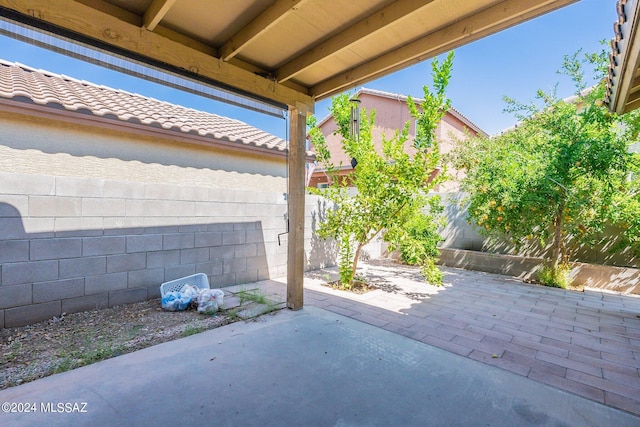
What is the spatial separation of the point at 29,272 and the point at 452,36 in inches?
187

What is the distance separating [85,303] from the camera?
3725 mm

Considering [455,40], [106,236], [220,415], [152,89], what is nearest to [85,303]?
[106,236]

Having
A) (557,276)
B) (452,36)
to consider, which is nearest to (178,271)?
(452,36)

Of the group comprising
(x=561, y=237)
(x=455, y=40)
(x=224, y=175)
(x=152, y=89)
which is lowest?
(x=561, y=237)

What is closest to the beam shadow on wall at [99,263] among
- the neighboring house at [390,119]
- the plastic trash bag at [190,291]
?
the plastic trash bag at [190,291]

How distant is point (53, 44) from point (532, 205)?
6.80 metres

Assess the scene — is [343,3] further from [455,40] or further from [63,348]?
[63,348]

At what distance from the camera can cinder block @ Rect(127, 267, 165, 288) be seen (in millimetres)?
4106

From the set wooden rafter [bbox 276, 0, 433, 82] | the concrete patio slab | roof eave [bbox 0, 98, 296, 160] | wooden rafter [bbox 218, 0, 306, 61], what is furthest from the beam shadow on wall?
wooden rafter [bbox 276, 0, 433, 82]

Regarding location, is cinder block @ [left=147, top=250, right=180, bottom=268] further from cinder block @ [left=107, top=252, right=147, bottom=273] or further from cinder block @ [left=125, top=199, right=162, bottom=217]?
cinder block @ [left=125, top=199, right=162, bottom=217]

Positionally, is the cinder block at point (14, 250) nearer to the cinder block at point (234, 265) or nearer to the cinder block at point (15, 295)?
the cinder block at point (15, 295)

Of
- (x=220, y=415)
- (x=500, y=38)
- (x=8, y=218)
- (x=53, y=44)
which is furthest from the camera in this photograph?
(x=500, y=38)

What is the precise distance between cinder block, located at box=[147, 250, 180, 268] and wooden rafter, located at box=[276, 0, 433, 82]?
2929mm

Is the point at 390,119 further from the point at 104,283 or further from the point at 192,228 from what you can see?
the point at 104,283
